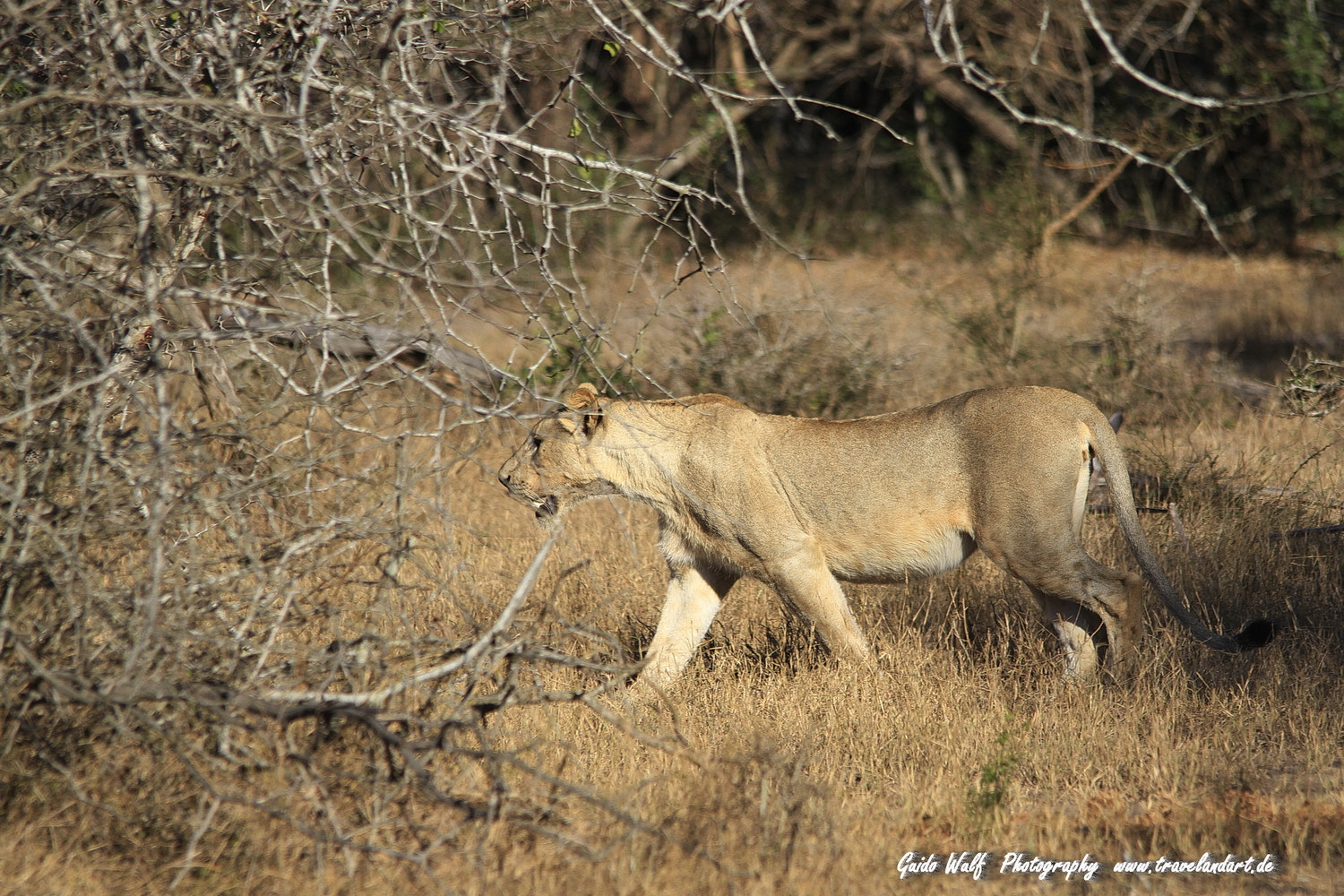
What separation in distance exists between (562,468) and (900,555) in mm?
1651

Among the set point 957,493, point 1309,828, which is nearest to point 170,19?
point 957,493

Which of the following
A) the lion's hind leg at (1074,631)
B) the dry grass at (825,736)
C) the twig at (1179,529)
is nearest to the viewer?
the dry grass at (825,736)

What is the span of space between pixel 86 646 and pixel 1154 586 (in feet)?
13.5

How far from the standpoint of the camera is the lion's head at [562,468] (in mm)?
5637

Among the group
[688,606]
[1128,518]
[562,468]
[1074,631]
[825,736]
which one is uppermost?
[1128,518]

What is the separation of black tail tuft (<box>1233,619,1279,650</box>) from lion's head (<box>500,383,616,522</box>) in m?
2.79

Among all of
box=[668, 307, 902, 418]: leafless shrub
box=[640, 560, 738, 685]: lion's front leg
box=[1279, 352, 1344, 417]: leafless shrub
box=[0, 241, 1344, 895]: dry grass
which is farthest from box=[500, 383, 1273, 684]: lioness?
box=[668, 307, 902, 418]: leafless shrub

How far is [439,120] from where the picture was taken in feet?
12.9

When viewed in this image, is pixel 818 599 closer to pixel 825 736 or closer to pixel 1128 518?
pixel 825 736

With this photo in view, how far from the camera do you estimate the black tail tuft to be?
469 centimetres

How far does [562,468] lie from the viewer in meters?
5.70

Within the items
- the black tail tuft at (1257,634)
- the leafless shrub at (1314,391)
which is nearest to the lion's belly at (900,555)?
the black tail tuft at (1257,634)

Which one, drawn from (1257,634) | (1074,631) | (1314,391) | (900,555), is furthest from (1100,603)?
(1314,391)

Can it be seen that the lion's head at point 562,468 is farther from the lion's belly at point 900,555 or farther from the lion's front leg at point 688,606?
the lion's belly at point 900,555
